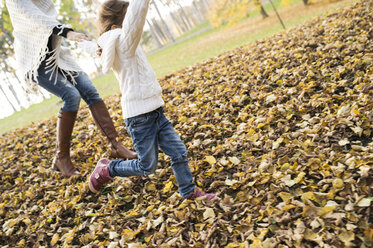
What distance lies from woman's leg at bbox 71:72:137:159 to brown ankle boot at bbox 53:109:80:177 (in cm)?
22

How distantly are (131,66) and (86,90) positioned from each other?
1273 mm

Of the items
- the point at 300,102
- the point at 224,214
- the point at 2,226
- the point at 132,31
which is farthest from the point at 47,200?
the point at 300,102

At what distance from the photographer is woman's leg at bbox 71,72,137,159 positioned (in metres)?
2.79

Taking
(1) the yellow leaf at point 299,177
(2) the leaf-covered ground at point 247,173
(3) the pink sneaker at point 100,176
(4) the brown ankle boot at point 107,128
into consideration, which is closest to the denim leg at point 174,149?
(2) the leaf-covered ground at point 247,173

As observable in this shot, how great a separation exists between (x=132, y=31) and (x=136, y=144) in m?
0.76

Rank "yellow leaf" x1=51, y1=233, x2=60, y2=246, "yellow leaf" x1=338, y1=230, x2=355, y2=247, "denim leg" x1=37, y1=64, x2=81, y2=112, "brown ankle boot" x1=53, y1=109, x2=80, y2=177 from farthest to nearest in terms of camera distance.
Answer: "brown ankle boot" x1=53, y1=109, x2=80, y2=177 → "denim leg" x1=37, y1=64, x2=81, y2=112 → "yellow leaf" x1=51, y1=233, x2=60, y2=246 → "yellow leaf" x1=338, y1=230, x2=355, y2=247

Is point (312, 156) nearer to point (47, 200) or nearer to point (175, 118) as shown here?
point (175, 118)

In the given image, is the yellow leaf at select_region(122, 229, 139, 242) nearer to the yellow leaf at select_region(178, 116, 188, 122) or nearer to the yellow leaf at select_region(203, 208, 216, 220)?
the yellow leaf at select_region(203, 208, 216, 220)

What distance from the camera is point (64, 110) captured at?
2689mm

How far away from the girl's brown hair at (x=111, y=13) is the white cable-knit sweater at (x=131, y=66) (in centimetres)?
10

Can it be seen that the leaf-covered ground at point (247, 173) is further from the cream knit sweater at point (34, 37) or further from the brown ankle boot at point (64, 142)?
the cream knit sweater at point (34, 37)

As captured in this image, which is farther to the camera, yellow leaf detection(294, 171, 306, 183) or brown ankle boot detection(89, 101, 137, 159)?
brown ankle boot detection(89, 101, 137, 159)

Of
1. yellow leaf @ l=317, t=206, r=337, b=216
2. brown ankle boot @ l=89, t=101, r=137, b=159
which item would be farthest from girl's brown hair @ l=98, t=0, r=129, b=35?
yellow leaf @ l=317, t=206, r=337, b=216

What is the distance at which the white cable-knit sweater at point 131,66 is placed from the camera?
1.56 m
